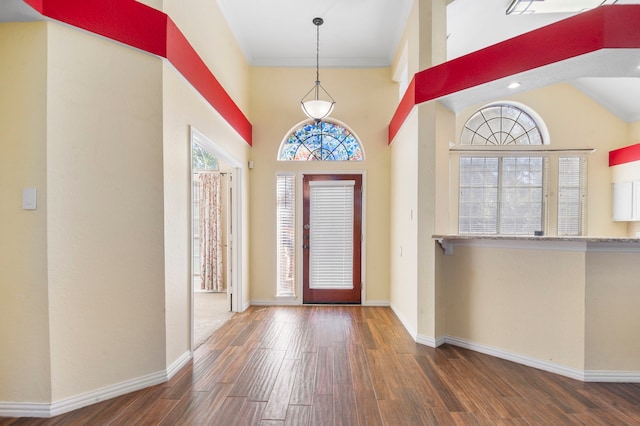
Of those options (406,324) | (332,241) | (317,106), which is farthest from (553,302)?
(317,106)

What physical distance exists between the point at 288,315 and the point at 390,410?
241 cm

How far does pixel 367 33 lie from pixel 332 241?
3.02m

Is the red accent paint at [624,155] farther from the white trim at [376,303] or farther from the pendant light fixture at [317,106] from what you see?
the pendant light fixture at [317,106]

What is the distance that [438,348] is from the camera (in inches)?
124

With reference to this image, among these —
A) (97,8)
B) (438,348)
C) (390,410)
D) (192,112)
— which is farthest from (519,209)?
(97,8)

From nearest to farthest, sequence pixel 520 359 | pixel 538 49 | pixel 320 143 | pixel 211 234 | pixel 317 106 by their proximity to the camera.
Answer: pixel 538 49 → pixel 520 359 → pixel 317 106 → pixel 320 143 → pixel 211 234

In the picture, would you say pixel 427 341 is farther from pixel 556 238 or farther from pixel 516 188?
pixel 516 188

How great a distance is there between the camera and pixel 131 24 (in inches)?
89.3

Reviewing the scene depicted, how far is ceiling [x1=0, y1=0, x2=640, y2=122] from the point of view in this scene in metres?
Answer: 3.69

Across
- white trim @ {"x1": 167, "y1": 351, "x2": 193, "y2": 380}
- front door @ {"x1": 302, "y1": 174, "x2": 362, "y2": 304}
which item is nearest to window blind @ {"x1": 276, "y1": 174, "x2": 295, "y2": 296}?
front door @ {"x1": 302, "y1": 174, "x2": 362, "y2": 304}

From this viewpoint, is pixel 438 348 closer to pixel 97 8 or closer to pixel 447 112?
pixel 447 112

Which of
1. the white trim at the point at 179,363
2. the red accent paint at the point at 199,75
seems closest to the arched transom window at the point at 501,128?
the red accent paint at the point at 199,75

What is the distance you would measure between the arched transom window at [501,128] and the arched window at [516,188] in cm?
12

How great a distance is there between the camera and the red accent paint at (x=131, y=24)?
205 cm
